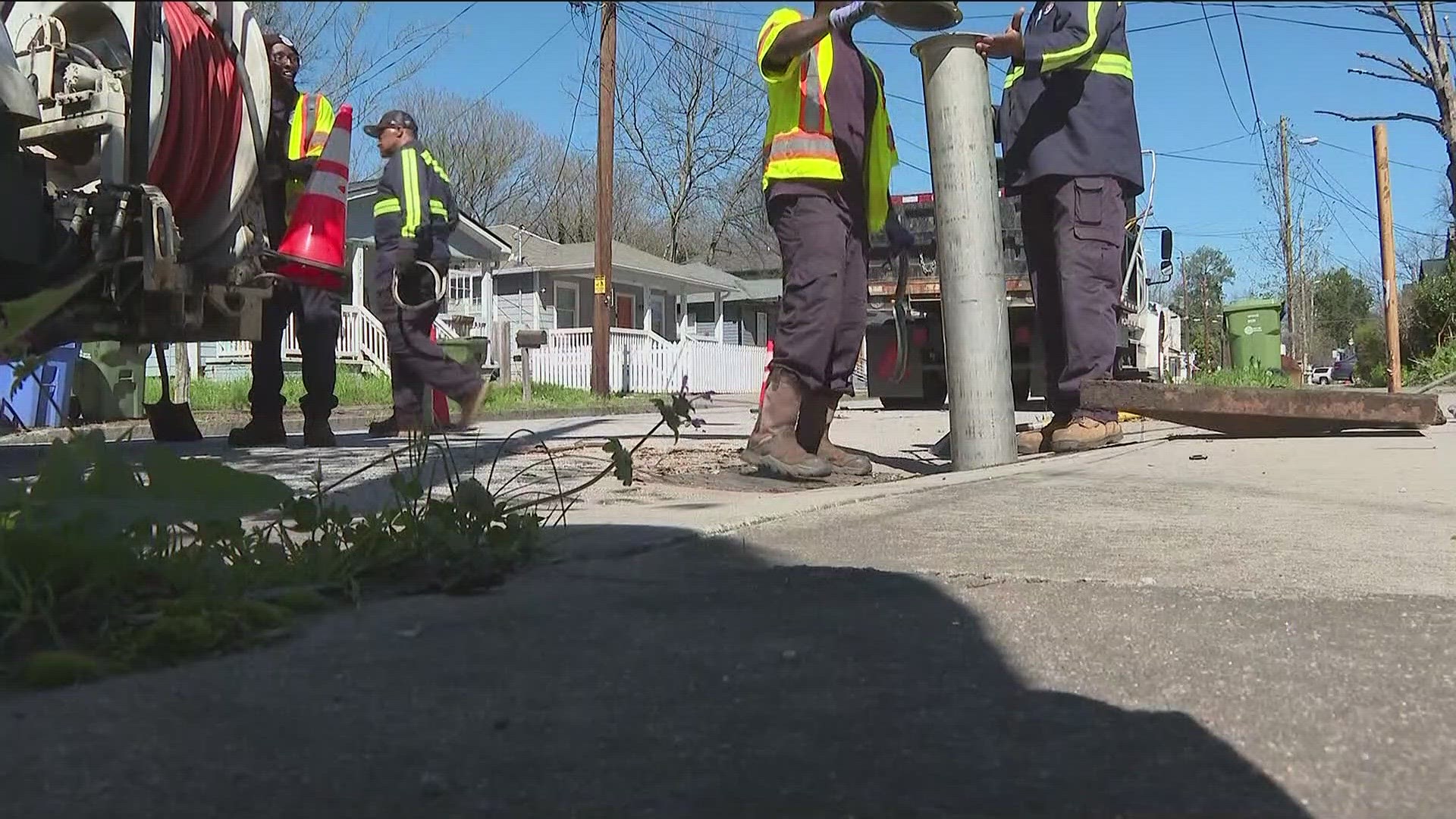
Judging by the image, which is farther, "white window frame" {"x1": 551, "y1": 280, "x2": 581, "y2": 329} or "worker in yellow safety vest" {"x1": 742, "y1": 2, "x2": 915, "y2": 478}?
"white window frame" {"x1": 551, "y1": 280, "x2": 581, "y2": 329}

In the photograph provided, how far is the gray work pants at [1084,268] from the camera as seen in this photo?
5.36 meters

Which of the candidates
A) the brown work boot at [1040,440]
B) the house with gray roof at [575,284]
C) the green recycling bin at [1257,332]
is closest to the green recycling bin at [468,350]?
the brown work boot at [1040,440]

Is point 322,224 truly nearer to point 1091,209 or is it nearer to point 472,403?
point 472,403

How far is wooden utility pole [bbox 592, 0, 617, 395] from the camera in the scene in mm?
17844

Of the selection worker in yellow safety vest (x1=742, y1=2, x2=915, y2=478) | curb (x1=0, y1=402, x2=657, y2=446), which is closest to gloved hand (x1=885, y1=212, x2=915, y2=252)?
worker in yellow safety vest (x1=742, y1=2, x2=915, y2=478)

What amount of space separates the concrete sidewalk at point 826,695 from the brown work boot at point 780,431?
165 cm

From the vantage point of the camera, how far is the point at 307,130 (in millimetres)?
5453

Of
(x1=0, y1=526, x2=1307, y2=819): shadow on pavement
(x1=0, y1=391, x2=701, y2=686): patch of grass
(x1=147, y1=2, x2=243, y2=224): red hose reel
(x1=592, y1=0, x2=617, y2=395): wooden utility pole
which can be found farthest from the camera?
(x1=592, y1=0, x2=617, y2=395): wooden utility pole

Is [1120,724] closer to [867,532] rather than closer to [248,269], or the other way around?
[867,532]

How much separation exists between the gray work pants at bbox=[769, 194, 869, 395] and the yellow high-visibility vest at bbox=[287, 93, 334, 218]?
6.95ft

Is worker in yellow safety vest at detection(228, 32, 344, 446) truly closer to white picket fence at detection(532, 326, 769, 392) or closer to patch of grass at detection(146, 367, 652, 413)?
patch of grass at detection(146, 367, 652, 413)

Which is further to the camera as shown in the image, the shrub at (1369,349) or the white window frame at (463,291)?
the white window frame at (463,291)

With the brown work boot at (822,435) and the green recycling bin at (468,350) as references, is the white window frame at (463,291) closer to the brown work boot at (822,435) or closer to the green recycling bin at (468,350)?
the green recycling bin at (468,350)

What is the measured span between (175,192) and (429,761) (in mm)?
3575
